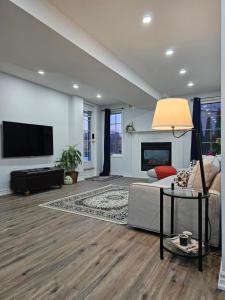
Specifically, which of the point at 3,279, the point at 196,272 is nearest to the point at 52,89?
the point at 3,279

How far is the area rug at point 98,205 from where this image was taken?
3.22m

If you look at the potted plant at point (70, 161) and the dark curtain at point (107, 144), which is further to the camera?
the dark curtain at point (107, 144)

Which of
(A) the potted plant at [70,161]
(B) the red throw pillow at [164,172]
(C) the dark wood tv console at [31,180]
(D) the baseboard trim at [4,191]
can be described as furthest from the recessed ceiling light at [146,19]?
(D) the baseboard trim at [4,191]

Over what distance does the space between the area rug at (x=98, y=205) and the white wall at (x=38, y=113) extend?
1.69 m

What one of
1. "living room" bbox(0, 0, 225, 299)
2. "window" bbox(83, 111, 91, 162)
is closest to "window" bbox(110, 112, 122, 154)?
"window" bbox(83, 111, 91, 162)

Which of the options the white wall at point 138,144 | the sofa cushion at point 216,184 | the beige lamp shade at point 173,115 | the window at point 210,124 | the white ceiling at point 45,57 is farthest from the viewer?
the white wall at point 138,144

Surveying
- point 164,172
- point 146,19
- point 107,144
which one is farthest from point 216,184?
point 107,144

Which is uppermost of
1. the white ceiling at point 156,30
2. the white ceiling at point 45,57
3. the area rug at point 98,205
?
the white ceiling at point 156,30

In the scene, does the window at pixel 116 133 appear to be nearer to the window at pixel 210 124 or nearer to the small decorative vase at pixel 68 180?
the small decorative vase at pixel 68 180

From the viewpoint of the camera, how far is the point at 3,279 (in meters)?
1.71

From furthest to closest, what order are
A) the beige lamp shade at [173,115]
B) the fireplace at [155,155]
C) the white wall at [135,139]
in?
the white wall at [135,139], the fireplace at [155,155], the beige lamp shade at [173,115]

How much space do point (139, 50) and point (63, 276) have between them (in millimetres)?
3474

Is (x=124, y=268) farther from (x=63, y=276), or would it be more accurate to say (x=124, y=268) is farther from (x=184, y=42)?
(x=184, y=42)

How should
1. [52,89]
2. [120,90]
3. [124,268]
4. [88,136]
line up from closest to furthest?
[124,268] < [120,90] < [52,89] < [88,136]
